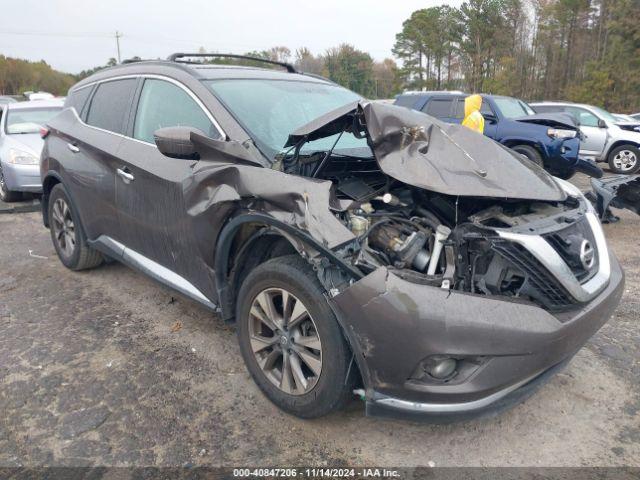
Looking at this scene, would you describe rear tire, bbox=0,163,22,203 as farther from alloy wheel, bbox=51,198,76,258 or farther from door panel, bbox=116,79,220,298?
door panel, bbox=116,79,220,298

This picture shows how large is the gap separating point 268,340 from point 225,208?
739 mm

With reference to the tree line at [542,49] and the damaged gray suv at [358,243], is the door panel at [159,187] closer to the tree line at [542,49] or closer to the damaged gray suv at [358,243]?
the damaged gray suv at [358,243]

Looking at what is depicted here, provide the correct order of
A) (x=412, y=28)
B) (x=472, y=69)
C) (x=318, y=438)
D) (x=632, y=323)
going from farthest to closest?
(x=412, y=28), (x=472, y=69), (x=632, y=323), (x=318, y=438)

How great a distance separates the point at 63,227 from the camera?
15.5 feet

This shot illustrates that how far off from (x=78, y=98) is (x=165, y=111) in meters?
1.72

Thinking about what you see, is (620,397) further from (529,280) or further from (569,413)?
(529,280)

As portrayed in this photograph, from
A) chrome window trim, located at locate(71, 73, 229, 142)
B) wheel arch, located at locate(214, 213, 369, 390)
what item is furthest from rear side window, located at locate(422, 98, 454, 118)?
wheel arch, located at locate(214, 213, 369, 390)

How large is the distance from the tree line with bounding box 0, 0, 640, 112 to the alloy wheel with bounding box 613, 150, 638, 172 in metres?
22.4

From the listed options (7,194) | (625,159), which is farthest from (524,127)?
(7,194)

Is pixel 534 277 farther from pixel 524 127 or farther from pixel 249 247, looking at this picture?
pixel 524 127

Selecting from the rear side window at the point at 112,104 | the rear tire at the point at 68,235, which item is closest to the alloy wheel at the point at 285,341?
the rear side window at the point at 112,104

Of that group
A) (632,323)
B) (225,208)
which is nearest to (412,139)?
(225,208)

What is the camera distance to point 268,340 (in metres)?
2.60

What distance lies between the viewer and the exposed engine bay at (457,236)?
2.15 metres
